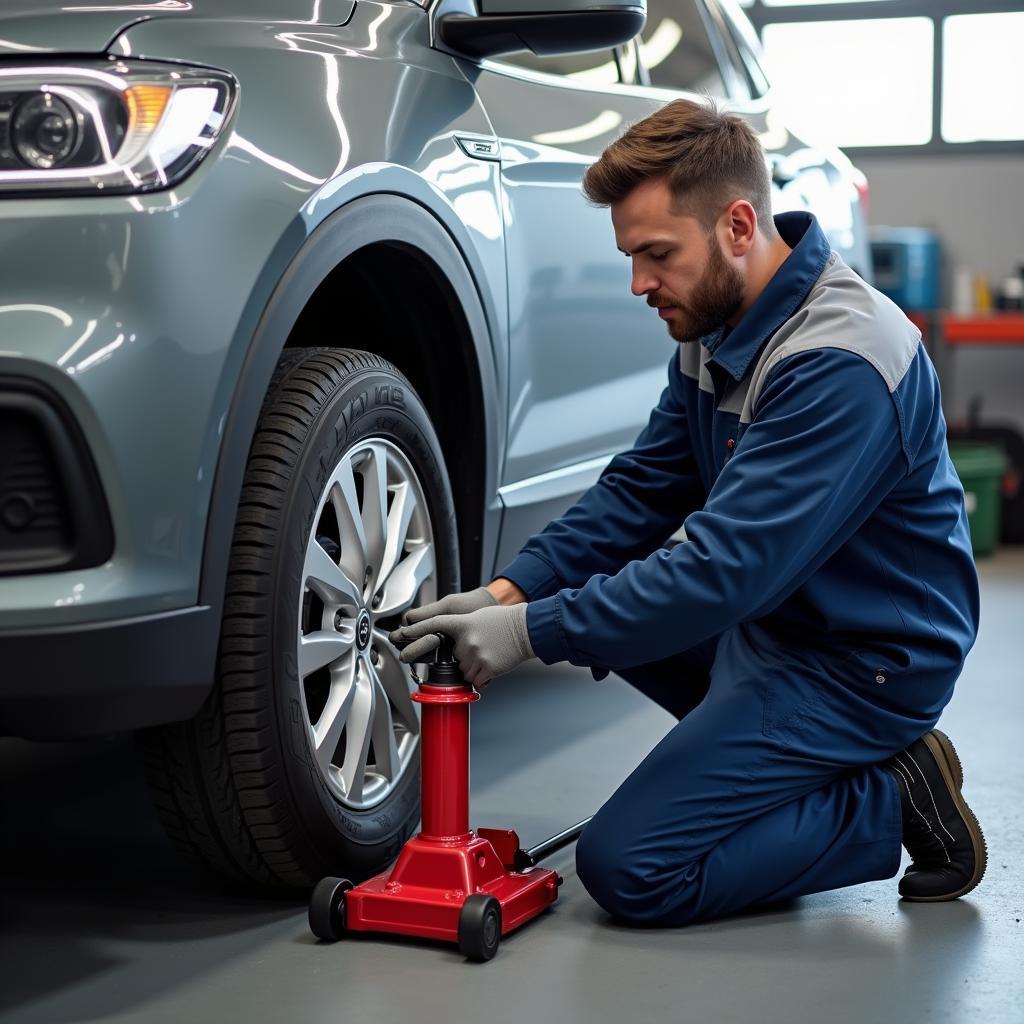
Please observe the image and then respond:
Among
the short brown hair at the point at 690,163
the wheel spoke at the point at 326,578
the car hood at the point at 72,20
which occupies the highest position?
the car hood at the point at 72,20

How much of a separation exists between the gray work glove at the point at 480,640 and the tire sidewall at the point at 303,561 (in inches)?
6.2

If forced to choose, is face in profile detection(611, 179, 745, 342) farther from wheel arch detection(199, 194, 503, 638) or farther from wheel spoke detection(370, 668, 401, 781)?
wheel spoke detection(370, 668, 401, 781)

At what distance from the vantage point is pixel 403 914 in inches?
75.5

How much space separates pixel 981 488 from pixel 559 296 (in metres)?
3.69

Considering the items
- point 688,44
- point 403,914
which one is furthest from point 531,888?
point 688,44

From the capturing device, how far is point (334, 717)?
2.04 meters

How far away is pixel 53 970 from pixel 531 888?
596 mm

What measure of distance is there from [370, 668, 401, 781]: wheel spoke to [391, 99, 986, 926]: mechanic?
185 millimetres

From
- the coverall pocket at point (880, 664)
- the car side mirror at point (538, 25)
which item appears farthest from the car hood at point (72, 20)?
the coverall pocket at point (880, 664)

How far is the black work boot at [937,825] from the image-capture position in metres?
2.09

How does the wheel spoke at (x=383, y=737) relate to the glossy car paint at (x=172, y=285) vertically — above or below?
below

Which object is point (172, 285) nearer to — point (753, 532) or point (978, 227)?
point (753, 532)

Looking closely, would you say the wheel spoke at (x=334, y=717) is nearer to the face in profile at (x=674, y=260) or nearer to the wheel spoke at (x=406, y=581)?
the wheel spoke at (x=406, y=581)

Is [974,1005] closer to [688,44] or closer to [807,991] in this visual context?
[807,991]
